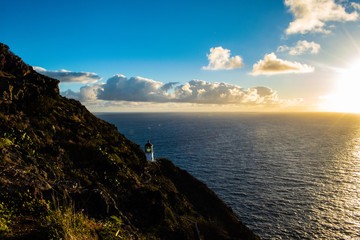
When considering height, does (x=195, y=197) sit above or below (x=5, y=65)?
below

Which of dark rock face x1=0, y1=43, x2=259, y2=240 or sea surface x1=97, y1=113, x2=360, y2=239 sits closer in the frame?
dark rock face x1=0, y1=43, x2=259, y2=240

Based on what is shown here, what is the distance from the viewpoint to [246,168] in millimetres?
63188

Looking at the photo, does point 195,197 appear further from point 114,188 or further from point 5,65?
point 5,65

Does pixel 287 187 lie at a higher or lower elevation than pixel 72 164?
lower

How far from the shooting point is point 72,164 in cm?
1678

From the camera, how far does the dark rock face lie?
39.4ft

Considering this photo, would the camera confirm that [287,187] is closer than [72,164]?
No

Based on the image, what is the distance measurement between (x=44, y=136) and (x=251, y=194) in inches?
1756

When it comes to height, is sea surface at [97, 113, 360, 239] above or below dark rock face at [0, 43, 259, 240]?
below

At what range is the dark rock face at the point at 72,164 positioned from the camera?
39.4 ft

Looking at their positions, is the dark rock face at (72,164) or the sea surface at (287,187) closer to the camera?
the dark rock face at (72,164)

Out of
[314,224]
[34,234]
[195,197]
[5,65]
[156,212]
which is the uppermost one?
[5,65]

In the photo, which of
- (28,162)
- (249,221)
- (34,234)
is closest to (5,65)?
(28,162)

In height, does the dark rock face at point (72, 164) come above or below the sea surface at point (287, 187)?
above
